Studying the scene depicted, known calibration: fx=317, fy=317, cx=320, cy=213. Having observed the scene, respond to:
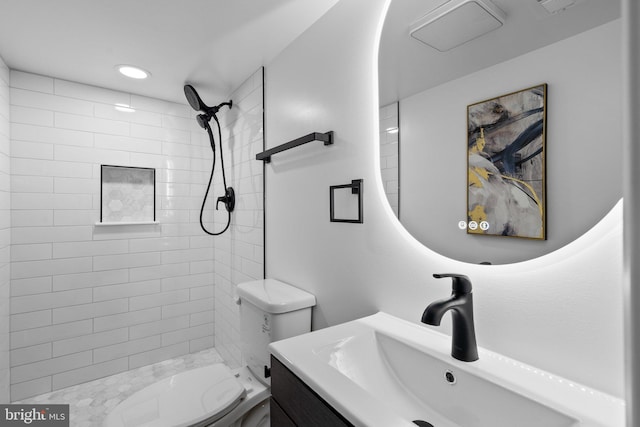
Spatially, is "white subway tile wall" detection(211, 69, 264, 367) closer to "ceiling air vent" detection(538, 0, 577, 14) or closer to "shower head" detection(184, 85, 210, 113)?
"shower head" detection(184, 85, 210, 113)

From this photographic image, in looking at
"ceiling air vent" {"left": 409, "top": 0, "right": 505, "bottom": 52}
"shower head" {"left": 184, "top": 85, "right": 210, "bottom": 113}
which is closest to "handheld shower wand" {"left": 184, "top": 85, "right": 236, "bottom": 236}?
"shower head" {"left": 184, "top": 85, "right": 210, "bottom": 113}

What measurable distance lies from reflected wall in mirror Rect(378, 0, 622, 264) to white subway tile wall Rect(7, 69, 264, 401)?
1127 millimetres

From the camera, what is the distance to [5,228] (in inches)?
74.0

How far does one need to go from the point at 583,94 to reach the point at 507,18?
0.28 meters

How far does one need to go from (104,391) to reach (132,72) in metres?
2.11

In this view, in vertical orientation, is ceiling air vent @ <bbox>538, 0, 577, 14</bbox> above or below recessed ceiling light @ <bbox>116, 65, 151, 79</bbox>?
below

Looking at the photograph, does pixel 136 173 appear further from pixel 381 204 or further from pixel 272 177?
pixel 381 204

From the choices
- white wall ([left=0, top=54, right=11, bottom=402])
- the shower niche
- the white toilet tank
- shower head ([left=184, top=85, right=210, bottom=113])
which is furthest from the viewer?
the shower niche

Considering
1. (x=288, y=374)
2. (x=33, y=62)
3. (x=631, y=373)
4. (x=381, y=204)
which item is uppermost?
(x=33, y=62)

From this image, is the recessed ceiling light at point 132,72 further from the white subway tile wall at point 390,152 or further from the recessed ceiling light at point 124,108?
the white subway tile wall at point 390,152

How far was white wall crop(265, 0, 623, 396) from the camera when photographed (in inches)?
26.5

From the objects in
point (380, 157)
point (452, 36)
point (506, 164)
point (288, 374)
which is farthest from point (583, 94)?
point (288, 374)

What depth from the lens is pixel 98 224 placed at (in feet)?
7.28

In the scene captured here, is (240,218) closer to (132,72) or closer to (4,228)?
(132,72)
